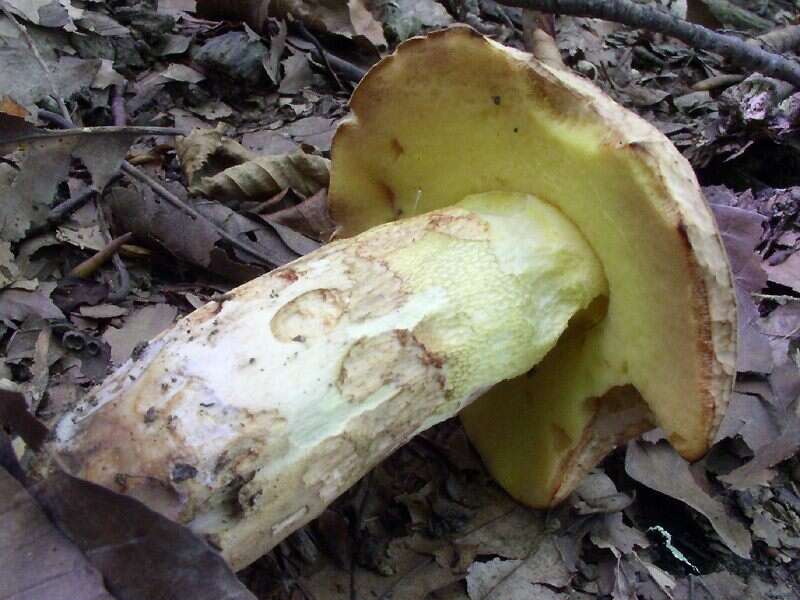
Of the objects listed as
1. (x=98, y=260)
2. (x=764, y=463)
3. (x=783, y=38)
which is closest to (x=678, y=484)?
(x=764, y=463)

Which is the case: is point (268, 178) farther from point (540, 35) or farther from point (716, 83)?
point (716, 83)

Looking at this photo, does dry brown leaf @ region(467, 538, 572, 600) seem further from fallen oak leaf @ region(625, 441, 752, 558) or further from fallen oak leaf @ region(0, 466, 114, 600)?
fallen oak leaf @ region(0, 466, 114, 600)

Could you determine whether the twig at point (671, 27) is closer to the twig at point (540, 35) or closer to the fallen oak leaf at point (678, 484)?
the twig at point (540, 35)

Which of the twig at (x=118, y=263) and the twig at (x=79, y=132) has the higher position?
the twig at (x=79, y=132)

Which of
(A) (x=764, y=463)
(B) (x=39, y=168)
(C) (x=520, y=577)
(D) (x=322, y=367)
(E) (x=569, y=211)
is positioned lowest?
(C) (x=520, y=577)

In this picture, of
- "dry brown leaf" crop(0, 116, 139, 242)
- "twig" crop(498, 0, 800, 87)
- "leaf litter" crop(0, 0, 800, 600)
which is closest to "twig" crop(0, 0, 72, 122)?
"leaf litter" crop(0, 0, 800, 600)

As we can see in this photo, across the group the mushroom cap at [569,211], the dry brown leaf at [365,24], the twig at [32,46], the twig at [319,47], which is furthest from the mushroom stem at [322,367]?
the dry brown leaf at [365,24]
